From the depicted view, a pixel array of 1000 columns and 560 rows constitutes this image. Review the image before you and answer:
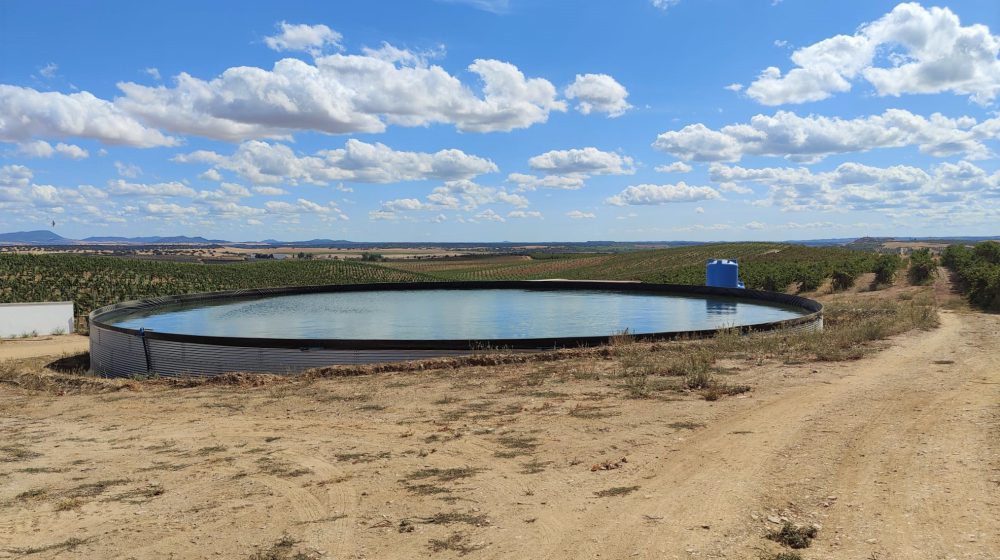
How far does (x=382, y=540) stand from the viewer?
5.05m

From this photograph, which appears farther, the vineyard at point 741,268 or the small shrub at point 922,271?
the vineyard at point 741,268

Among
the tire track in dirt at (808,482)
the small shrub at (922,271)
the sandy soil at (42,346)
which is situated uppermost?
the small shrub at (922,271)

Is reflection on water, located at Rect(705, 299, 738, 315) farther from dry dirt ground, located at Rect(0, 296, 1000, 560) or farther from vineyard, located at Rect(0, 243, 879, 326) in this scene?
vineyard, located at Rect(0, 243, 879, 326)

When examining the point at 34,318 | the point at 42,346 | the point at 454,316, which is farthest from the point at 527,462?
the point at 34,318

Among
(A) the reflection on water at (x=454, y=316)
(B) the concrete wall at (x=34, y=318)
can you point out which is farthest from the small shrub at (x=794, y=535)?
(B) the concrete wall at (x=34, y=318)

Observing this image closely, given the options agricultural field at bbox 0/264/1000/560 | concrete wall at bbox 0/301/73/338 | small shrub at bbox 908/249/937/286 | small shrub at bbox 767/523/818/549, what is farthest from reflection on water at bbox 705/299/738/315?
concrete wall at bbox 0/301/73/338

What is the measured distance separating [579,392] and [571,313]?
12.0 meters

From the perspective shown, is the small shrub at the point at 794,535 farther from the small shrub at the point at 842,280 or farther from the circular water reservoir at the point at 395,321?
the small shrub at the point at 842,280

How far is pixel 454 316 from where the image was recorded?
2083 cm

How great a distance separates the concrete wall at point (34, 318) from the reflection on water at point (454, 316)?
543cm

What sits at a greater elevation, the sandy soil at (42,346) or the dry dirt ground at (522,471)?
the dry dirt ground at (522,471)

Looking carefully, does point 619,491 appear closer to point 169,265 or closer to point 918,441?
point 918,441

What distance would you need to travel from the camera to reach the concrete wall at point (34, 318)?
79.9 feet

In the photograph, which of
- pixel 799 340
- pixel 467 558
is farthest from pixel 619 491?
pixel 799 340
